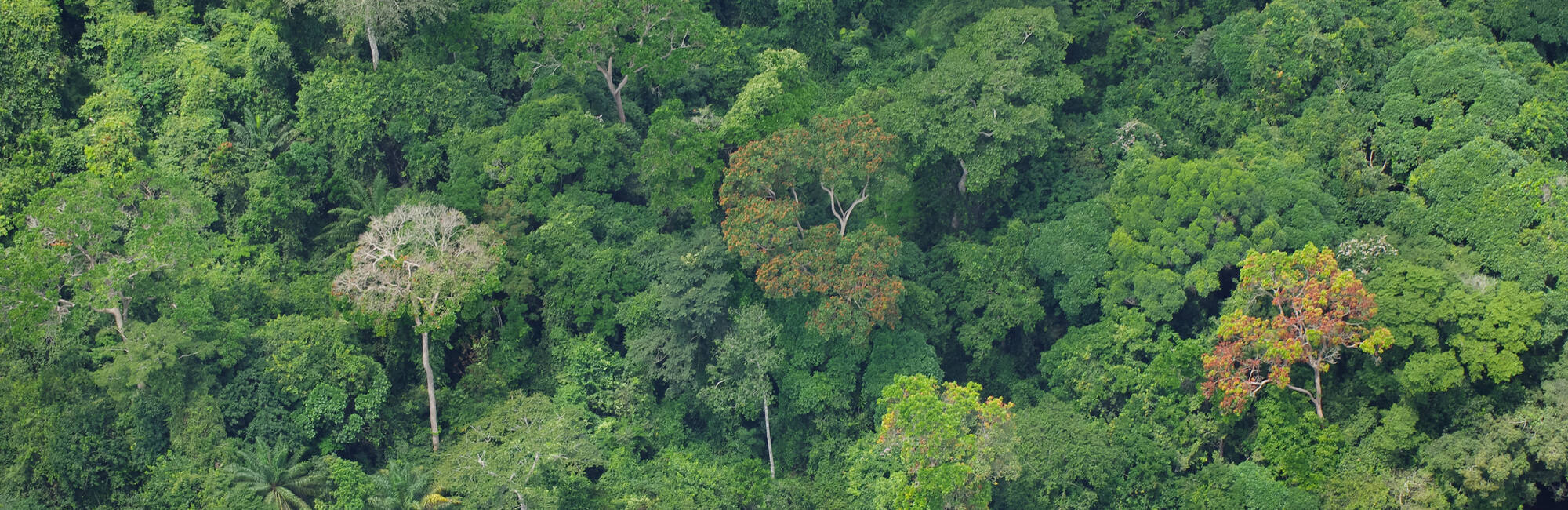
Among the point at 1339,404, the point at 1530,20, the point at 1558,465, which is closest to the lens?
the point at 1558,465

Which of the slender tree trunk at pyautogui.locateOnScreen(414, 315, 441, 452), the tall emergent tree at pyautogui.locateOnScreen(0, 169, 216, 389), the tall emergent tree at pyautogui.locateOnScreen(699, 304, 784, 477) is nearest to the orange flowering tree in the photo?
the tall emergent tree at pyautogui.locateOnScreen(699, 304, 784, 477)

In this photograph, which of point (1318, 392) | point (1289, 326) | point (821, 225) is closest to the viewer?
point (1289, 326)

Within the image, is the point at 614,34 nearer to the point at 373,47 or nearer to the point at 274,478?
the point at 373,47

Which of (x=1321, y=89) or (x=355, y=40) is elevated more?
(x=355, y=40)

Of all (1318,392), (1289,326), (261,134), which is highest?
(261,134)

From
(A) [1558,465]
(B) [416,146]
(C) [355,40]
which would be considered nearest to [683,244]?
(B) [416,146]

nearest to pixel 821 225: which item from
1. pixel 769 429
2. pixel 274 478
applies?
pixel 769 429

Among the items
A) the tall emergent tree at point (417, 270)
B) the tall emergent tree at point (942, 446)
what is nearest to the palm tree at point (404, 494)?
the tall emergent tree at point (417, 270)

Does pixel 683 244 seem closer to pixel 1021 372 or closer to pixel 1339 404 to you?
pixel 1021 372
